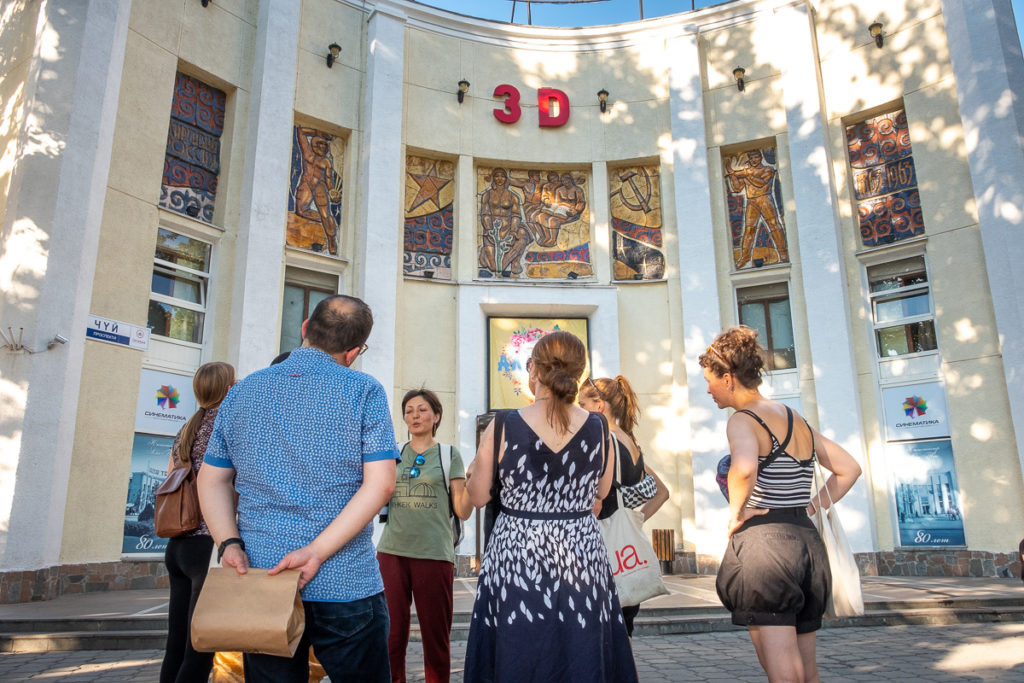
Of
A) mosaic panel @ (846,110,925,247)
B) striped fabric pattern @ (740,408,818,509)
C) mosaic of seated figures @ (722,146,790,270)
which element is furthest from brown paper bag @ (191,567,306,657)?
mosaic panel @ (846,110,925,247)

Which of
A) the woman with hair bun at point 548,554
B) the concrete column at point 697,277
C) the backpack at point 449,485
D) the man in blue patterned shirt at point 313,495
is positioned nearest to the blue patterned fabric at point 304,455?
the man in blue patterned shirt at point 313,495

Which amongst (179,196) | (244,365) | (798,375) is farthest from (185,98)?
(798,375)

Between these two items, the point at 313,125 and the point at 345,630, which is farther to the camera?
→ the point at 313,125

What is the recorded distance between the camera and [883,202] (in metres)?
13.1

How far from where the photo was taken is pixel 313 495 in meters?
2.11

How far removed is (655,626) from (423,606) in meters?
3.95

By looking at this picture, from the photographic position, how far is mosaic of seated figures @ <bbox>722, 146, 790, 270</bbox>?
13914 millimetres

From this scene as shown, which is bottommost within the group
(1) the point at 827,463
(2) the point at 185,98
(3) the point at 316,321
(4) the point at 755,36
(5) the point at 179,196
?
(1) the point at 827,463

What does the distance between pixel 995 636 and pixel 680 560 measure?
6758 mm

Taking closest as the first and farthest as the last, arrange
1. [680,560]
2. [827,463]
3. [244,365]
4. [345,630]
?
[345,630], [827,463], [244,365], [680,560]

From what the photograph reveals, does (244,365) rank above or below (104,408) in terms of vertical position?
above

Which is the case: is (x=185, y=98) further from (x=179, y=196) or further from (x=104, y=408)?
(x=104, y=408)

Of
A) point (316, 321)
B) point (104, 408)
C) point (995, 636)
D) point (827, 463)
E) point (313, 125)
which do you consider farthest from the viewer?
point (313, 125)

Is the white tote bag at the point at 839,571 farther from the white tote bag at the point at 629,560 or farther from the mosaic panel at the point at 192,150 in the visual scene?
the mosaic panel at the point at 192,150
